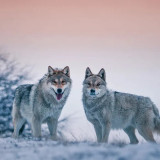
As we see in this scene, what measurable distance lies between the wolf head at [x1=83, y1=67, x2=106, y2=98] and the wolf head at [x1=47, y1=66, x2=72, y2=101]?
52cm

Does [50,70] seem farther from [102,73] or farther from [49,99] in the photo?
[102,73]

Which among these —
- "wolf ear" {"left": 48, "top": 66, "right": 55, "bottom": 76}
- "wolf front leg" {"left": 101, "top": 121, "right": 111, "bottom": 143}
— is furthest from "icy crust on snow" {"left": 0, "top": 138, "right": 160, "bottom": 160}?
"wolf ear" {"left": 48, "top": 66, "right": 55, "bottom": 76}

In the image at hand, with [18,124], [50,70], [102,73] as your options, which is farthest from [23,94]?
[102,73]

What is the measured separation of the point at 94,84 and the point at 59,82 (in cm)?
100

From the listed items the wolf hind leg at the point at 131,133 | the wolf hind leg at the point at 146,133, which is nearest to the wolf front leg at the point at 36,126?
the wolf hind leg at the point at 131,133

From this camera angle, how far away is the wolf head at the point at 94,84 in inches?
464

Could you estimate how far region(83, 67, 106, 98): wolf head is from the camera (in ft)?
38.7

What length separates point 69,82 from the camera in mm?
11961

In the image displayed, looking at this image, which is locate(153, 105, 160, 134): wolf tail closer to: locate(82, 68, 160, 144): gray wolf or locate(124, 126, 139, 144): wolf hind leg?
locate(82, 68, 160, 144): gray wolf

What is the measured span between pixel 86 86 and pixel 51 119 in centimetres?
141

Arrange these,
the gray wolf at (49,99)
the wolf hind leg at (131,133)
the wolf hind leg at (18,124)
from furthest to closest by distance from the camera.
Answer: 1. the wolf hind leg at (18,124)
2. the wolf hind leg at (131,133)
3. the gray wolf at (49,99)

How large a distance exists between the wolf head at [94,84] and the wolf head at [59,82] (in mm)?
522

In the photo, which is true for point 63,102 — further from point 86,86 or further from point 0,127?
point 0,127

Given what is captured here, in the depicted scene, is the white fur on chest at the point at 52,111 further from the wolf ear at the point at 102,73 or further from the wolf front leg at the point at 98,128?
the wolf ear at the point at 102,73
